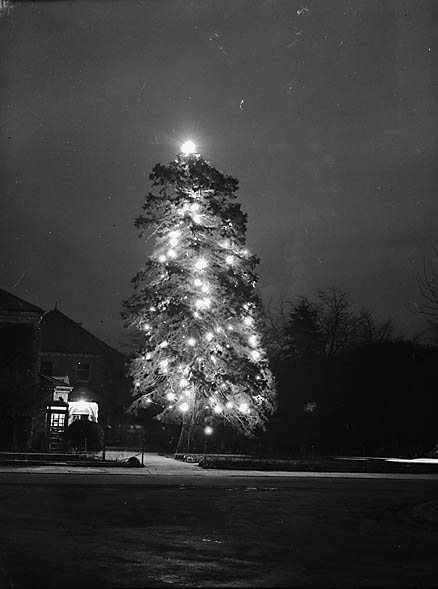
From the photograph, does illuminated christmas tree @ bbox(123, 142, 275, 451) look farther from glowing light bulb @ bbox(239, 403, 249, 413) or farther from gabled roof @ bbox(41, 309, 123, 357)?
gabled roof @ bbox(41, 309, 123, 357)

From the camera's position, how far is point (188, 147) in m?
38.3

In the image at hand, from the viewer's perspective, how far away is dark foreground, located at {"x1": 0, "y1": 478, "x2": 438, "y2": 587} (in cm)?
846

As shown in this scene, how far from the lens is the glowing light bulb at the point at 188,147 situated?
38219mm

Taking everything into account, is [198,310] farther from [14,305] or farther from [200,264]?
[14,305]

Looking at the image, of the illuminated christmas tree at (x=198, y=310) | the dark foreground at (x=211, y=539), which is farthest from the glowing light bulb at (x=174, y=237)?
the dark foreground at (x=211, y=539)

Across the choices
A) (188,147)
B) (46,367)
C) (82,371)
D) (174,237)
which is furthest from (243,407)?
(46,367)

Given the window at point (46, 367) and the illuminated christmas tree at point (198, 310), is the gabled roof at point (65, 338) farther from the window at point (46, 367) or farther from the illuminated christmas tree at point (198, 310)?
the illuminated christmas tree at point (198, 310)

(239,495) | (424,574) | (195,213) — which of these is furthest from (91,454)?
(424,574)

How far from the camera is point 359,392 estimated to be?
51125 millimetres

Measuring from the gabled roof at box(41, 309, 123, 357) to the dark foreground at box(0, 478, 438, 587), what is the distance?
147 feet

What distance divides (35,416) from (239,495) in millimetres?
23820

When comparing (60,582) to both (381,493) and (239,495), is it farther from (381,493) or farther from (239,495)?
(381,493)

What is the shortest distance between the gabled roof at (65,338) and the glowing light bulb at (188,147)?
28863mm

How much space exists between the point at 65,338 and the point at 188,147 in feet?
100.0
